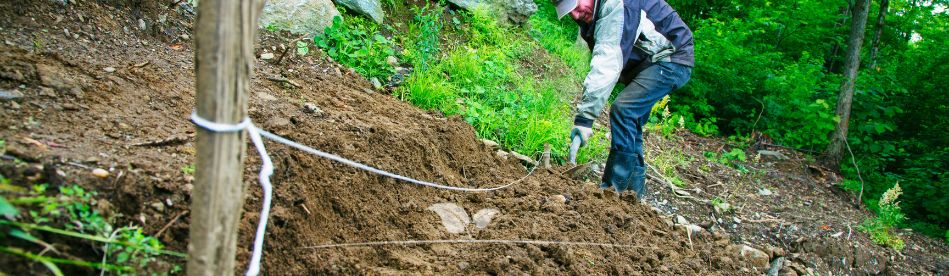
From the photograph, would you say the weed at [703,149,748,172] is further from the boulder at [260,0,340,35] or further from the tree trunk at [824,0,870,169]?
the boulder at [260,0,340,35]

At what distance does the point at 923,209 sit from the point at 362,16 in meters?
6.76

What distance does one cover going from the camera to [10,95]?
2146 mm

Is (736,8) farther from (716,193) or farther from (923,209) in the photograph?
(716,193)

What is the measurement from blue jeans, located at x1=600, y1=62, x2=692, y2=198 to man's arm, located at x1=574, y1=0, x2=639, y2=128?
10.0 inches

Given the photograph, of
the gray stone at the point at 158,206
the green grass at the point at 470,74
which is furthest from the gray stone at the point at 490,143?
the gray stone at the point at 158,206

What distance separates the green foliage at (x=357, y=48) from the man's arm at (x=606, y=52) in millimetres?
1646

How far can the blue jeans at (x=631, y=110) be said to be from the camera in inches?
151

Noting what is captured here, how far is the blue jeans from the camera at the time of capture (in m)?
3.83

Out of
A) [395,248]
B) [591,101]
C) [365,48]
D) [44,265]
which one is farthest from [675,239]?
[44,265]

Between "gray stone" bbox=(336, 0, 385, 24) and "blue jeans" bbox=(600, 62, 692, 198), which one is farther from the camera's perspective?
"gray stone" bbox=(336, 0, 385, 24)

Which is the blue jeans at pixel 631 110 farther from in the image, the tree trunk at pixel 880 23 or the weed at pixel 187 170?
the tree trunk at pixel 880 23

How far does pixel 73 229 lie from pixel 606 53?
108 inches

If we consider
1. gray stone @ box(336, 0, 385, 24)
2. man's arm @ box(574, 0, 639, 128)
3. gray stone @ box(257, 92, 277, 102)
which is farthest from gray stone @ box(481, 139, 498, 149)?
gray stone @ box(336, 0, 385, 24)

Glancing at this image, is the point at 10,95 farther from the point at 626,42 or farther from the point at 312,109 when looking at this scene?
the point at 626,42
